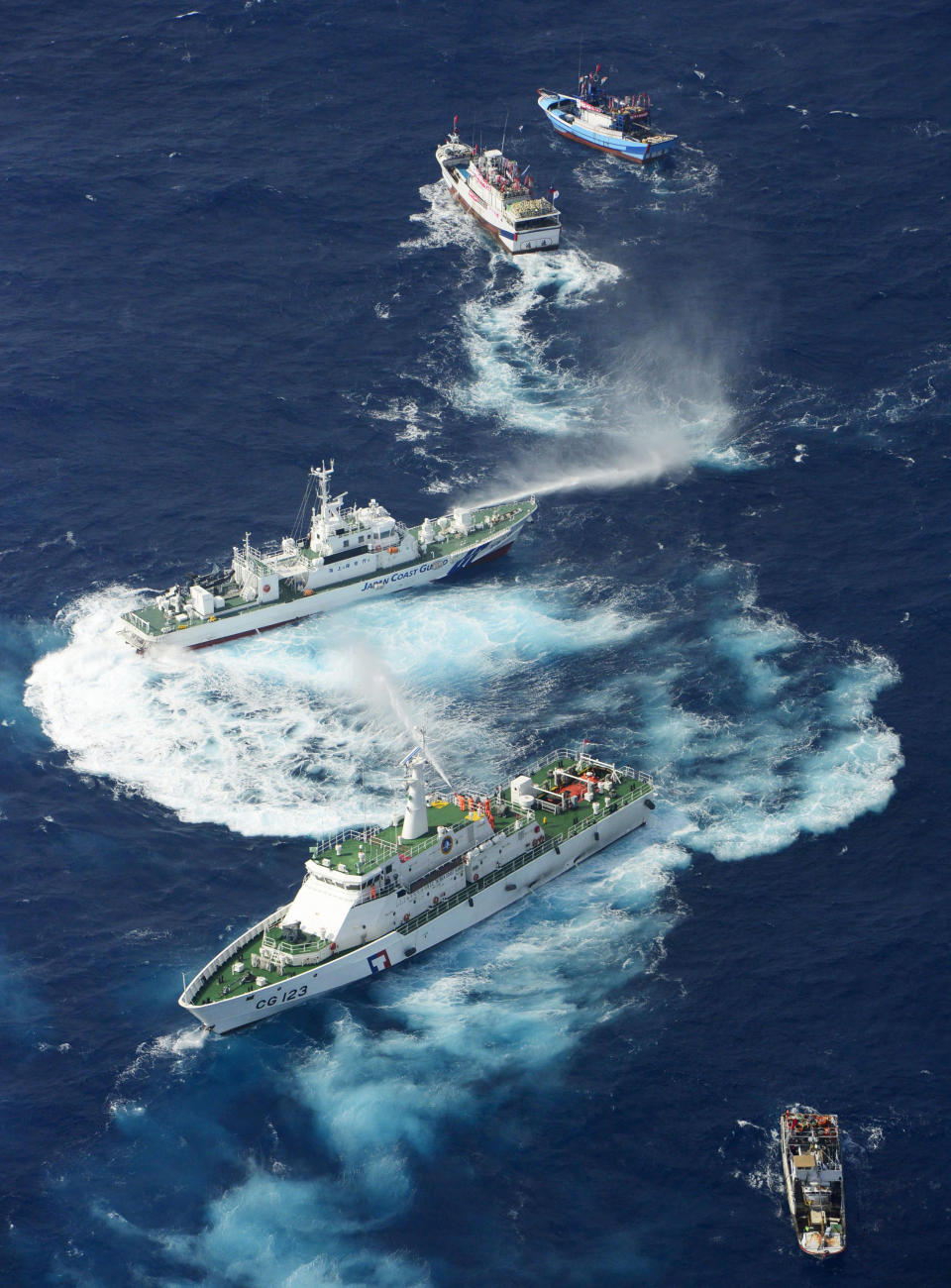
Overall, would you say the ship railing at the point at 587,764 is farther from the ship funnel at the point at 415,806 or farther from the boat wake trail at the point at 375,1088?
the ship funnel at the point at 415,806

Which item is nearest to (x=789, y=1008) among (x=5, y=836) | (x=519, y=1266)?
(x=519, y=1266)

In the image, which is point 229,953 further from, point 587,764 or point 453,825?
point 587,764

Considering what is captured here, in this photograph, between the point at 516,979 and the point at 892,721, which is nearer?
the point at 516,979

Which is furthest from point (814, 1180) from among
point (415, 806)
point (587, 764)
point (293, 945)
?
point (587, 764)

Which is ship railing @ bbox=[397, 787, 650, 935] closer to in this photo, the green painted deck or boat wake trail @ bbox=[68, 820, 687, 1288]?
the green painted deck

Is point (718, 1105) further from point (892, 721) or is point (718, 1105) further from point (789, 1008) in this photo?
point (892, 721)
